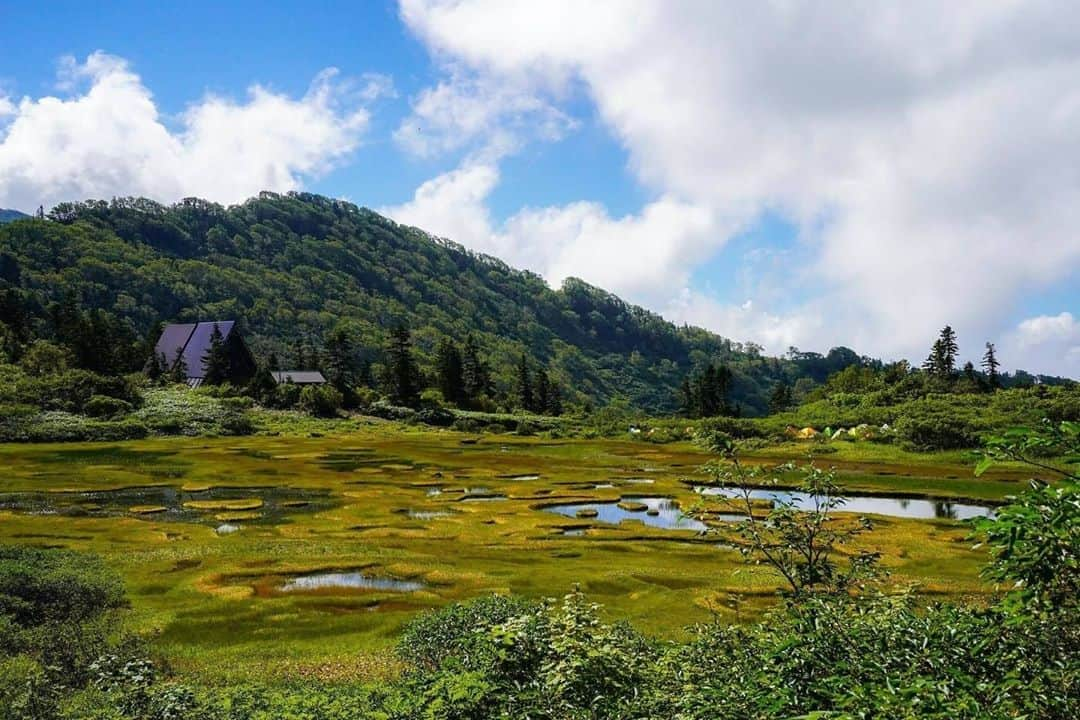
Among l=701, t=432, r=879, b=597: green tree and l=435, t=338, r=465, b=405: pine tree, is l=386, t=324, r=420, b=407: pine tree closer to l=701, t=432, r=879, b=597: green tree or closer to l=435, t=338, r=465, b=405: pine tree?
l=435, t=338, r=465, b=405: pine tree

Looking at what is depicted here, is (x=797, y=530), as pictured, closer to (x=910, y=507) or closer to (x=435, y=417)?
(x=910, y=507)

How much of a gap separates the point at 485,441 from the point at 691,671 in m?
117

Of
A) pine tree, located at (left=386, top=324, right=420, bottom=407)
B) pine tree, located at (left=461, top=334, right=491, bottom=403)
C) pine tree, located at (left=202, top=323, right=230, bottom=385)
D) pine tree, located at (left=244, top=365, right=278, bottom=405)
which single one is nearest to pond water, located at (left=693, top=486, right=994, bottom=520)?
pine tree, located at (left=386, top=324, right=420, bottom=407)

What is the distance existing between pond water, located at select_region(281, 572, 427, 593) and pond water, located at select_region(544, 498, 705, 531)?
26.2 m

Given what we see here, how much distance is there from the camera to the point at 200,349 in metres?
165

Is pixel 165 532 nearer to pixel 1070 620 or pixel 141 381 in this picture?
pixel 1070 620

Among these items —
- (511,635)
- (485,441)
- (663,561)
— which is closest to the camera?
(511,635)

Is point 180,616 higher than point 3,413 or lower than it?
lower

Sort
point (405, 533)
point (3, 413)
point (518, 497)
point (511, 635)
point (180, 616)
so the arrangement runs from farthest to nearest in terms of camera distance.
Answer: point (3, 413), point (518, 497), point (405, 533), point (180, 616), point (511, 635)

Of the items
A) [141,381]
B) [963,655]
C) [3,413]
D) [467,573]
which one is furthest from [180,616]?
[141,381]

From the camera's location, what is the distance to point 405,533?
53.6 meters

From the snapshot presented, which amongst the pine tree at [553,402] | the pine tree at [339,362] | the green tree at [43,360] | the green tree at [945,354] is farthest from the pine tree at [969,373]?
the green tree at [43,360]

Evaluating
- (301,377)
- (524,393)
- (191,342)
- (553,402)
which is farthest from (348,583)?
(553,402)

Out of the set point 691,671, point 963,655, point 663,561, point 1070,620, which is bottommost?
point 663,561
